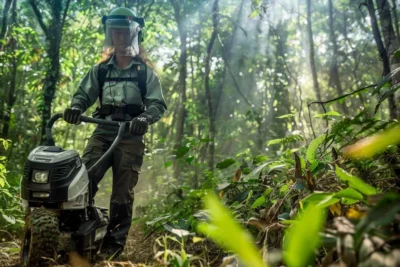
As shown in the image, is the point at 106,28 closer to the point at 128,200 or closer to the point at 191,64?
the point at 128,200

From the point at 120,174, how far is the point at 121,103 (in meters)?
0.74

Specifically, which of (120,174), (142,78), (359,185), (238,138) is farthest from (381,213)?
(238,138)

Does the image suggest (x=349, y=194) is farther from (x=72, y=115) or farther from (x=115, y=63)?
(x=115, y=63)

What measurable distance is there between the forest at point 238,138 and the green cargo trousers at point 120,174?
25 cm

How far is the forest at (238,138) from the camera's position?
104 centimetres

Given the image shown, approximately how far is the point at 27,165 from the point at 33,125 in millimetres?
8498

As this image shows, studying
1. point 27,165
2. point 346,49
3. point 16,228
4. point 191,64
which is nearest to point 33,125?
point 191,64

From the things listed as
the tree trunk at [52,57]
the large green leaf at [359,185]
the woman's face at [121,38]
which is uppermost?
the tree trunk at [52,57]

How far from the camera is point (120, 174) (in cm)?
370

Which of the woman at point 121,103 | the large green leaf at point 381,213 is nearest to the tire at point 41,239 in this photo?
the woman at point 121,103

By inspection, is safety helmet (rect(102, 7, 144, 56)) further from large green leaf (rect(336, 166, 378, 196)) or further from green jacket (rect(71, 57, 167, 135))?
large green leaf (rect(336, 166, 378, 196))

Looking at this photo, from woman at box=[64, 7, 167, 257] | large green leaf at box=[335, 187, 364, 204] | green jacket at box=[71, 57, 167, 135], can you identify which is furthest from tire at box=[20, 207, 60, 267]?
large green leaf at box=[335, 187, 364, 204]

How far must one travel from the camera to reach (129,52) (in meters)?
4.11

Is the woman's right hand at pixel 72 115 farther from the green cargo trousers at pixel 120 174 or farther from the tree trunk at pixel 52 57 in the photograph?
the tree trunk at pixel 52 57
